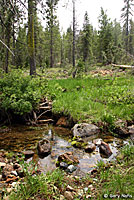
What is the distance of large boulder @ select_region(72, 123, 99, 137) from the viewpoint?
203 inches

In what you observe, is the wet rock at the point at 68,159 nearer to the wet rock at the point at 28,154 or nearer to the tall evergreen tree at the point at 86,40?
the wet rock at the point at 28,154

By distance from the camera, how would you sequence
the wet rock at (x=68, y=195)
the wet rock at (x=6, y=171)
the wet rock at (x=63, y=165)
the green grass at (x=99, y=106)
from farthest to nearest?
the green grass at (x=99, y=106) → the wet rock at (x=63, y=165) → the wet rock at (x=6, y=171) → the wet rock at (x=68, y=195)

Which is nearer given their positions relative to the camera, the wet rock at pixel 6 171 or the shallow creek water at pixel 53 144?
the wet rock at pixel 6 171

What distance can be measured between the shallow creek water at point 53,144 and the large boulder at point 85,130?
1.09 ft

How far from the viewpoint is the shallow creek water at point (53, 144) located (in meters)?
3.61

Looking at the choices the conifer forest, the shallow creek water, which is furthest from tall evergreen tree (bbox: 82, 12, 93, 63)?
the shallow creek water

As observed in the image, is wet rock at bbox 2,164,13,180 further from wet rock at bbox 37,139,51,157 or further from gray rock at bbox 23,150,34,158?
wet rock at bbox 37,139,51,157

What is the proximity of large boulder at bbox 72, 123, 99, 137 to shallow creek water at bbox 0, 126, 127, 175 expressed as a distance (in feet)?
1.09

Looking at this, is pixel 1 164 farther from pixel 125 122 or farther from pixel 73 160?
pixel 125 122

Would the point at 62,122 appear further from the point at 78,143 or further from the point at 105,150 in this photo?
the point at 105,150

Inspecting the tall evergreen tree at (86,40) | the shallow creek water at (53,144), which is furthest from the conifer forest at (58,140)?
the tall evergreen tree at (86,40)

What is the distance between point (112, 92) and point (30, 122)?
13.3 ft

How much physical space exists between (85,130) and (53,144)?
115 cm

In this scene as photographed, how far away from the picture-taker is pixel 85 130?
5.22 m
